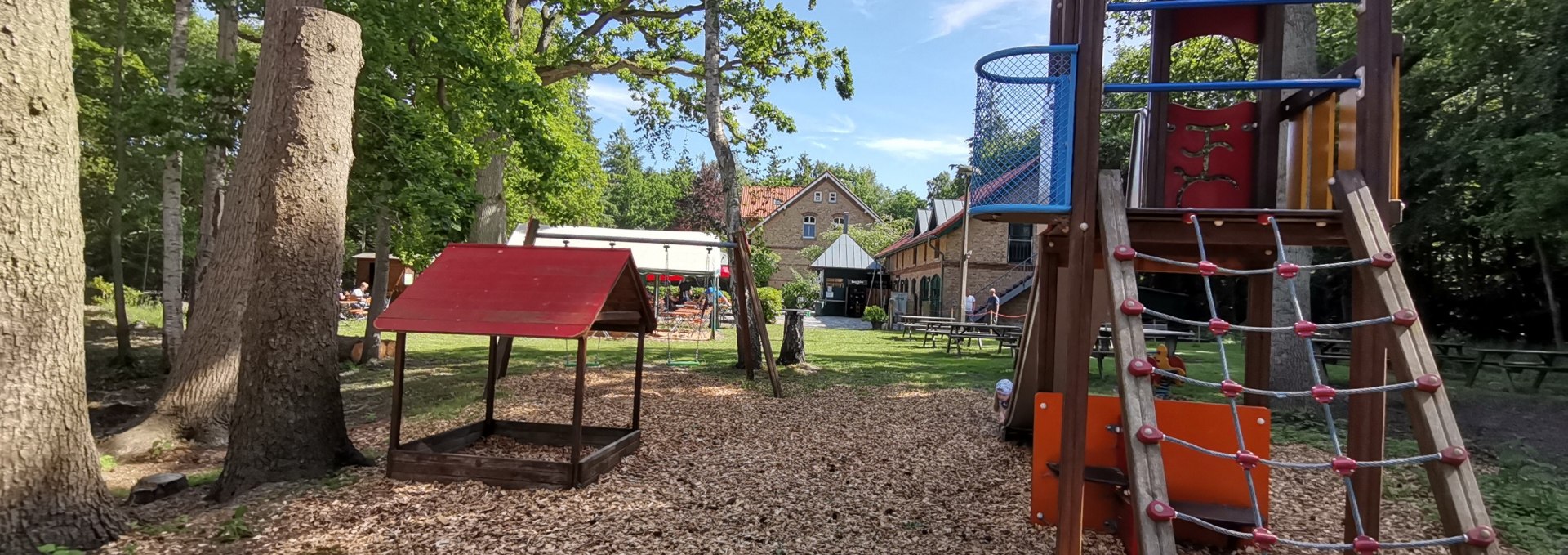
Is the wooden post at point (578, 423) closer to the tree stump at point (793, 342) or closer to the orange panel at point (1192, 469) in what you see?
the orange panel at point (1192, 469)

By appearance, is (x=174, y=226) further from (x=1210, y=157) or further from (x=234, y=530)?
(x=1210, y=157)

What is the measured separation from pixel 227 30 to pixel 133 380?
197 inches

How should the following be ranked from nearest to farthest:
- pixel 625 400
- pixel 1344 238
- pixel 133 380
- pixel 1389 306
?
1. pixel 1389 306
2. pixel 1344 238
3. pixel 625 400
4. pixel 133 380

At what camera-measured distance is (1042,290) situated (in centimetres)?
569

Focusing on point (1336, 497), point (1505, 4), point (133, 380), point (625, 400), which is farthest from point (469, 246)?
point (1505, 4)

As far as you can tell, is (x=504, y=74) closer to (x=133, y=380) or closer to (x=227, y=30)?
(x=227, y=30)

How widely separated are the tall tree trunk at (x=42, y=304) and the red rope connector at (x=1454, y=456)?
590 centimetres

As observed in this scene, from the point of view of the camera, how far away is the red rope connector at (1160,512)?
2809mm

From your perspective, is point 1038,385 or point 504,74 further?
point 504,74

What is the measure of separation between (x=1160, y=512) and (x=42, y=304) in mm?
5060

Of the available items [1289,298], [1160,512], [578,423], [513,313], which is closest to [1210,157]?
[1160,512]

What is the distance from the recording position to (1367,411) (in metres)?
3.59

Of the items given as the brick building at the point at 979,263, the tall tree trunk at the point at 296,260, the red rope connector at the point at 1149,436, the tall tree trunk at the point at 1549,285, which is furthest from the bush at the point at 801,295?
the red rope connector at the point at 1149,436

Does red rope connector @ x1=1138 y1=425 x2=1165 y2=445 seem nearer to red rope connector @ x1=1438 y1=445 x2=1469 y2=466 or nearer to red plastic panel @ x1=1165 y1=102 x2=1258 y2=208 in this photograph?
red rope connector @ x1=1438 y1=445 x2=1469 y2=466
